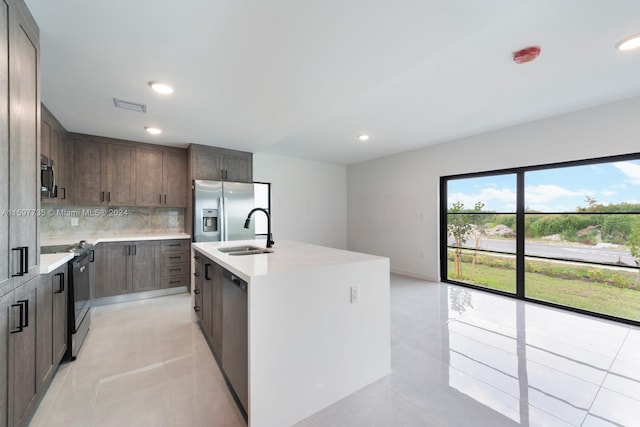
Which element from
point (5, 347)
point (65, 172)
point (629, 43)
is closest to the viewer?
point (5, 347)

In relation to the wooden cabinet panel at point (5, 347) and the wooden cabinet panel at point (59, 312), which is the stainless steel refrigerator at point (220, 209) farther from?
the wooden cabinet panel at point (5, 347)

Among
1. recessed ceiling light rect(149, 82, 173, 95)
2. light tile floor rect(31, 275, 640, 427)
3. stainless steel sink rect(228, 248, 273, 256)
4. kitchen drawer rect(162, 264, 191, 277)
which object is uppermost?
recessed ceiling light rect(149, 82, 173, 95)

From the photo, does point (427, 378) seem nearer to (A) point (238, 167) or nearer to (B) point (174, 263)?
(B) point (174, 263)

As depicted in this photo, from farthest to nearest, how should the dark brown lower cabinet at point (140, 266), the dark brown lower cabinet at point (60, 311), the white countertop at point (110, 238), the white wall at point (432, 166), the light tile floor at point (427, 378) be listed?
the dark brown lower cabinet at point (140, 266), the white countertop at point (110, 238), the white wall at point (432, 166), the dark brown lower cabinet at point (60, 311), the light tile floor at point (427, 378)

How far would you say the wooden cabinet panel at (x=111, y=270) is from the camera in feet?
11.8

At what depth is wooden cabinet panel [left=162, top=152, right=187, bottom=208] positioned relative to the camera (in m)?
4.28

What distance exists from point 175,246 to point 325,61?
11.5ft

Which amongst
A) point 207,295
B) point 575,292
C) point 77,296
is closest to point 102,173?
point 77,296

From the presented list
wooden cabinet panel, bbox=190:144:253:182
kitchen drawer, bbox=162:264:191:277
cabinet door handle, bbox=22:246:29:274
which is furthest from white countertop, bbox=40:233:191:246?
cabinet door handle, bbox=22:246:29:274

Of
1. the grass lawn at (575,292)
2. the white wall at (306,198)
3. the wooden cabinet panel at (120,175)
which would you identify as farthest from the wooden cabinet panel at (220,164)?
the grass lawn at (575,292)

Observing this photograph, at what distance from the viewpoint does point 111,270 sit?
3652 mm

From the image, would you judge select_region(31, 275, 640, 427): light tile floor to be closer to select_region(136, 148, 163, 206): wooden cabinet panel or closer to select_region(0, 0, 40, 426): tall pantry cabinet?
select_region(0, 0, 40, 426): tall pantry cabinet

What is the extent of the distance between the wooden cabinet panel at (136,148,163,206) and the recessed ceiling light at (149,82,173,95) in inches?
81.9

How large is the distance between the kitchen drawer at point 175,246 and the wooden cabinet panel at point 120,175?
787mm
